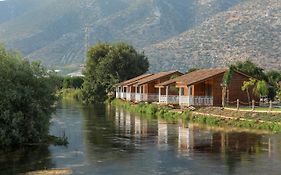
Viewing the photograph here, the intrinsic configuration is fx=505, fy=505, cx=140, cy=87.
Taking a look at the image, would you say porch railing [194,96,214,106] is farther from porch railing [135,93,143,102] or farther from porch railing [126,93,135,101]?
porch railing [126,93,135,101]

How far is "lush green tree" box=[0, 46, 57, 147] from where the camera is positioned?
2666 cm

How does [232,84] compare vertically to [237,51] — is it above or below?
below

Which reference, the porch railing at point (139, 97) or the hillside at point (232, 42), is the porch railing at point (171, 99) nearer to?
the porch railing at point (139, 97)

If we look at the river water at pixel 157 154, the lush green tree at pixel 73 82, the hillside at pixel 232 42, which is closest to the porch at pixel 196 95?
the river water at pixel 157 154

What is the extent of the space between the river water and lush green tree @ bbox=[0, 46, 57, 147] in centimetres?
123

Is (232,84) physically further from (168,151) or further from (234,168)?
(234,168)

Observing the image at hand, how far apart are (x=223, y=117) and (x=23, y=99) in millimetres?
21936

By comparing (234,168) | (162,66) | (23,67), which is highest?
(162,66)

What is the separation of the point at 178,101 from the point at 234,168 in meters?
39.6

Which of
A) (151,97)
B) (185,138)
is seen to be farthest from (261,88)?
(151,97)

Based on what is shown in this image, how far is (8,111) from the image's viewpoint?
2644 cm

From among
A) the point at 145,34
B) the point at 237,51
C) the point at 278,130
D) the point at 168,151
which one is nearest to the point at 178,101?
the point at 278,130

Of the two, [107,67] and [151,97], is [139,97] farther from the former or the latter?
[107,67]

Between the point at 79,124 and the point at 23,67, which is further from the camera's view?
the point at 79,124
